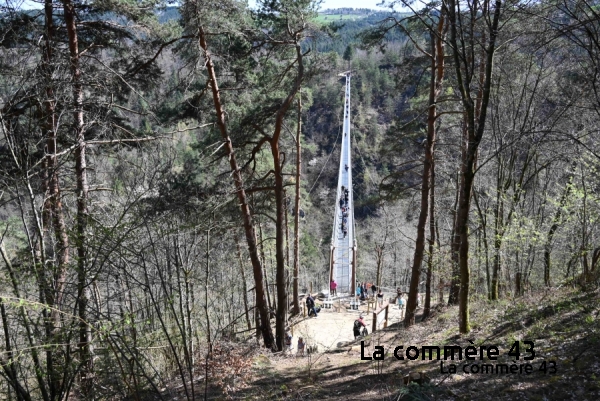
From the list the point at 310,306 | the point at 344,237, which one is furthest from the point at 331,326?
the point at 344,237

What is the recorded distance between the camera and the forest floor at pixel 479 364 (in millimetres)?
4672

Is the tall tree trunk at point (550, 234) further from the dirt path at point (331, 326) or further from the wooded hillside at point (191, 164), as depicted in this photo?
the dirt path at point (331, 326)

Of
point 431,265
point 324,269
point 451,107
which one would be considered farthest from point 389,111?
point 431,265

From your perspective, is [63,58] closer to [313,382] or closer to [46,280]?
[46,280]

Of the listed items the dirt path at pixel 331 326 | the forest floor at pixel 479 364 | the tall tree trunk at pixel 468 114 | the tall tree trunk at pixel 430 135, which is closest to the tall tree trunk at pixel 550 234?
the forest floor at pixel 479 364

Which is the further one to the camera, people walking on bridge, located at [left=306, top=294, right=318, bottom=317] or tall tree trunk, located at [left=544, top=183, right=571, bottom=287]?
people walking on bridge, located at [left=306, top=294, right=318, bottom=317]

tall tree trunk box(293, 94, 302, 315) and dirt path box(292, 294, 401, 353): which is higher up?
tall tree trunk box(293, 94, 302, 315)

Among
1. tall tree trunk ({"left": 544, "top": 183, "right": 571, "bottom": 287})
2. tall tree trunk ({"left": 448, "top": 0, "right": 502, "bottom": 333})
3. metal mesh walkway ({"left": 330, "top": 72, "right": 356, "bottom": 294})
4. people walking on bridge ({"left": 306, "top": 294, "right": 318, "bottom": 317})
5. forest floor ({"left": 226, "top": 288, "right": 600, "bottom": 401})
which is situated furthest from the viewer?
metal mesh walkway ({"left": 330, "top": 72, "right": 356, "bottom": 294})

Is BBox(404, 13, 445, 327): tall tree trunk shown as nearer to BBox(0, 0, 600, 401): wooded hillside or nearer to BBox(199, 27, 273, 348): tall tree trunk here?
BBox(0, 0, 600, 401): wooded hillside

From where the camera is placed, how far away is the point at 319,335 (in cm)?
1396

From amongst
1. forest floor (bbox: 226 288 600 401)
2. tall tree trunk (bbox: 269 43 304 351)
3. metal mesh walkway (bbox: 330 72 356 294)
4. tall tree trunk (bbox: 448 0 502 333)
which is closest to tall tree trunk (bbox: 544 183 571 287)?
forest floor (bbox: 226 288 600 401)

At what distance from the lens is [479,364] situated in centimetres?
558

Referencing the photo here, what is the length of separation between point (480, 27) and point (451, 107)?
5.61m

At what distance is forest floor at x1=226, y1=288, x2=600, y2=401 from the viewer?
4.67 m
